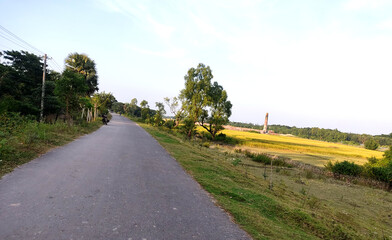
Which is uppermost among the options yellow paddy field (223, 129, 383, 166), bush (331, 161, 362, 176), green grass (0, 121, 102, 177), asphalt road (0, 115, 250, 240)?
green grass (0, 121, 102, 177)

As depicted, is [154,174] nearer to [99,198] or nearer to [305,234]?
[99,198]

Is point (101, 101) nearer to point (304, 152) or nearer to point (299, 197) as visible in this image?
point (304, 152)

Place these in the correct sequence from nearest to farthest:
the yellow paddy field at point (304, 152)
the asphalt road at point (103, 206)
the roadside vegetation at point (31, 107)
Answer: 1. the asphalt road at point (103, 206)
2. the roadside vegetation at point (31, 107)
3. the yellow paddy field at point (304, 152)

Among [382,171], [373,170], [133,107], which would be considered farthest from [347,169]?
[133,107]

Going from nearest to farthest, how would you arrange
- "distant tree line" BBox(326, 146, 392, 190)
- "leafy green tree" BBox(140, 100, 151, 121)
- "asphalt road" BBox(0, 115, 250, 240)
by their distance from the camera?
"asphalt road" BBox(0, 115, 250, 240), "distant tree line" BBox(326, 146, 392, 190), "leafy green tree" BBox(140, 100, 151, 121)

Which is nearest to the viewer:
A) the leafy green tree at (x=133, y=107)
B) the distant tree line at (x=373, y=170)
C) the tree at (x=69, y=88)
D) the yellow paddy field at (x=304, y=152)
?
the distant tree line at (x=373, y=170)

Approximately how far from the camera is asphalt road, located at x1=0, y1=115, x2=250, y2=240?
2.87 metres

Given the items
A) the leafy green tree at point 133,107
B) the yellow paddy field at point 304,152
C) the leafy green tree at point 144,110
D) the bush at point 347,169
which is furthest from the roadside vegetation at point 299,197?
the leafy green tree at point 133,107

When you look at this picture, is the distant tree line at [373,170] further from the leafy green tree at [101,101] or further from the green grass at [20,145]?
the leafy green tree at [101,101]

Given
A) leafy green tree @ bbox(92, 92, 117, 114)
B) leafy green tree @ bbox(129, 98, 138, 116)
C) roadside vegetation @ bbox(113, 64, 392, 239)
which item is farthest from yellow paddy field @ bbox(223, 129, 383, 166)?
leafy green tree @ bbox(129, 98, 138, 116)

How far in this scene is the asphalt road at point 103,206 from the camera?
9.42 ft

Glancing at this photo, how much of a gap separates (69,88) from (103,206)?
16.3 meters

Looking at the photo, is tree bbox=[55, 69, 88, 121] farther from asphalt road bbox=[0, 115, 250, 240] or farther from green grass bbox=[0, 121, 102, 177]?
asphalt road bbox=[0, 115, 250, 240]

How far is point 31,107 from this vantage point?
1605 centimetres
